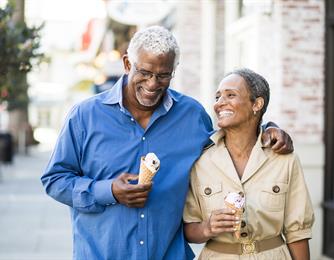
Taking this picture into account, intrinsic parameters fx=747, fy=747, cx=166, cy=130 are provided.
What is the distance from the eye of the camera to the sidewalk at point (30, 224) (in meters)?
9.53

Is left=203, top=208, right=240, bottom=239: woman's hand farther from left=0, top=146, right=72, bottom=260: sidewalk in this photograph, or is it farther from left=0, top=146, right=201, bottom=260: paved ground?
left=0, top=146, right=72, bottom=260: sidewalk

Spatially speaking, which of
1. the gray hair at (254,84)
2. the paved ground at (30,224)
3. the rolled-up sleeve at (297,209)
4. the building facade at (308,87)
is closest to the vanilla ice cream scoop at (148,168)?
the gray hair at (254,84)

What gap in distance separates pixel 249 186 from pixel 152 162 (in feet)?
1.89

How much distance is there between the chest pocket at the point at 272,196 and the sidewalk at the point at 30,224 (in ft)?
18.8

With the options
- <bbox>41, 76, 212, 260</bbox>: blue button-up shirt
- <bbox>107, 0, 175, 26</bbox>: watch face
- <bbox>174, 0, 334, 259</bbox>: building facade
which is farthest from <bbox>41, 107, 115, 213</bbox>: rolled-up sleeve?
<bbox>107, 0, 175, 26</bbox>: watch face

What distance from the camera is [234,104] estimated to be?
12.4ft

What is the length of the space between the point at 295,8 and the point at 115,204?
5.10m

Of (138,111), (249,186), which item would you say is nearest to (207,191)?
(249,186)

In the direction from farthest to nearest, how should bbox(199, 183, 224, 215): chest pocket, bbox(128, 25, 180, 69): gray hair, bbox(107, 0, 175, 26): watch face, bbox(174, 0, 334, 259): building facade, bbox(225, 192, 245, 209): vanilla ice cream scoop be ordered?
bbox(107, 0, 175, 26): watch face
bbox(174, 0, 334, 259): building facade
bbox(199, 183, 224, 215): chest pocket
bbox(128, 25, 180, 69): gray hair
bbox(225, 192, 245, 209): vanilla ice cream scoop

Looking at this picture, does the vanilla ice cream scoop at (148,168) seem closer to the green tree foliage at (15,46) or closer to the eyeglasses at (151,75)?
the eyeglasses at (151,75)

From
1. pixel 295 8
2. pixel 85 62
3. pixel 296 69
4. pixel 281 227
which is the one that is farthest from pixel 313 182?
pixel 85 62

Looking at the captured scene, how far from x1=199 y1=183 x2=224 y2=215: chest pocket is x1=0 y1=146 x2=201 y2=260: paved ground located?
5339 mm

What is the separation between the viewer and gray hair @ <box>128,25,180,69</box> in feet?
12.1

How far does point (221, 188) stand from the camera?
3.80 m
